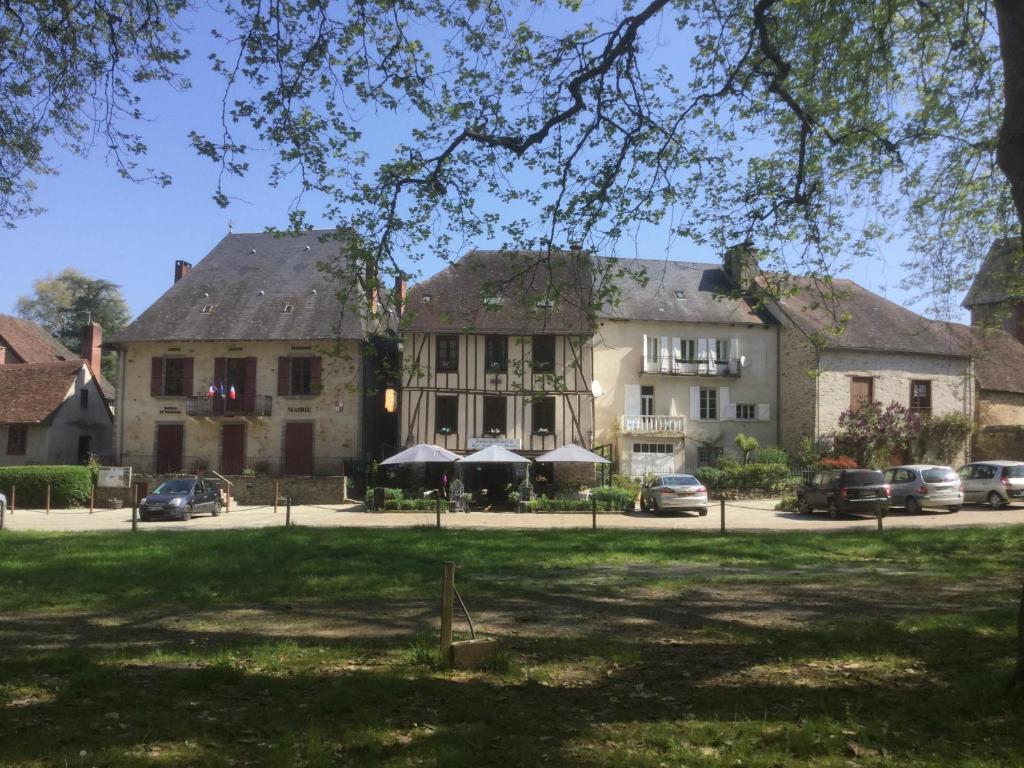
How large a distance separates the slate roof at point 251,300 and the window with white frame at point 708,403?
14.1 m

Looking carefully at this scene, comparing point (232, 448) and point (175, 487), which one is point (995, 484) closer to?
point (175, 487)

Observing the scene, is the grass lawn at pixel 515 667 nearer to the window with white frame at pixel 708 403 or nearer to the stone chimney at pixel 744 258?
the stone chimney at pixel 744 258

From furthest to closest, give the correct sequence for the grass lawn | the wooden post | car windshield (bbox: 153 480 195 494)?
car windshield (bbox: 153 480 195 494) → the wooden post → the grass lawn

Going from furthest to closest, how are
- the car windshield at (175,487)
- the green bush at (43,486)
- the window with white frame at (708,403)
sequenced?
the window with white frame at (708,403), the green bush at (43,486), the car windshield at (175,487)

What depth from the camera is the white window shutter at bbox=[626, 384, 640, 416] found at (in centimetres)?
3250

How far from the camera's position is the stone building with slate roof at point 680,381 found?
31969 millimetres

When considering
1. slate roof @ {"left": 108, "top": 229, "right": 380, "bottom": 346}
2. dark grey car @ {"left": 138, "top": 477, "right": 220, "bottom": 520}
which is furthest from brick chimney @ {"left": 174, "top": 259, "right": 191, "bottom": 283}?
dark grey car @ {"left": 138, "top": 477, "right": 220, "bottom": 520}

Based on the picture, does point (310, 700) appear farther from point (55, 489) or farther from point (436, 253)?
point (55, 489)

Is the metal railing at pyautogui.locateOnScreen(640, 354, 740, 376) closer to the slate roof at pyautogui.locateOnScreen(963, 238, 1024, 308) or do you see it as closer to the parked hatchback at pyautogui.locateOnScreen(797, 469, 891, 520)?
the parked hatchback at pyautogui.locateOnScreen(797, 469, 891, 520)

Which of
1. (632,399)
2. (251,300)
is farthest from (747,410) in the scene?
(251,300)

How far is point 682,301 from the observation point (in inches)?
1340

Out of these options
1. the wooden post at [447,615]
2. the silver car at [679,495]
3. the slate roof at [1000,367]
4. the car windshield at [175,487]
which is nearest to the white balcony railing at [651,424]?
the silver car at [679,495]

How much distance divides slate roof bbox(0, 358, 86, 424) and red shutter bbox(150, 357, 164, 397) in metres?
4.48

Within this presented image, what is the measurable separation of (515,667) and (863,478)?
19.4 m
